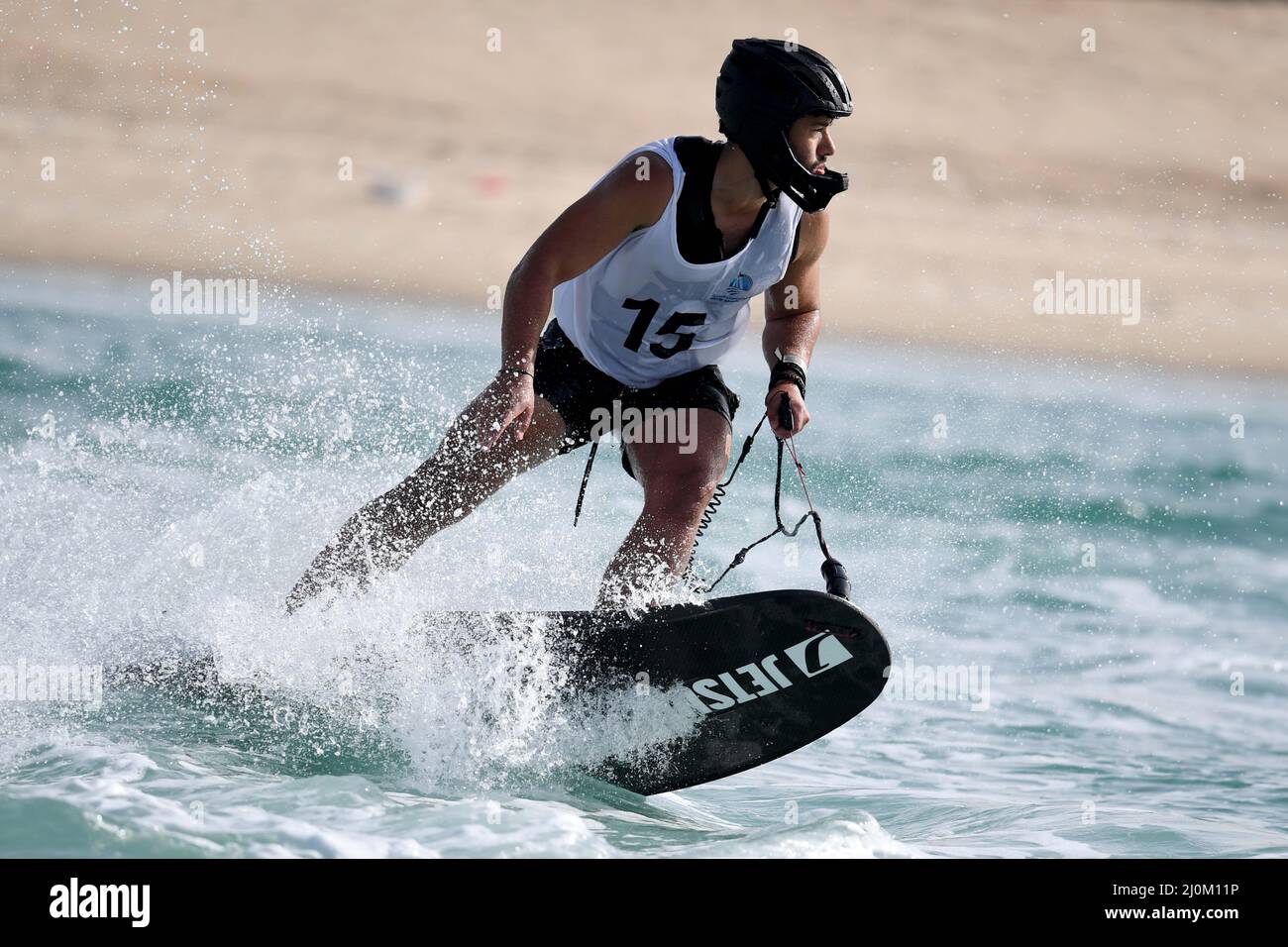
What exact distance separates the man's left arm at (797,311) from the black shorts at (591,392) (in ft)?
0.72

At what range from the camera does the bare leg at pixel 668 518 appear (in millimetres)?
4469

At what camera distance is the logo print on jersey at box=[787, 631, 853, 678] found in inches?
175

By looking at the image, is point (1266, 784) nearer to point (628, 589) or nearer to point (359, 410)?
point (628, 589)

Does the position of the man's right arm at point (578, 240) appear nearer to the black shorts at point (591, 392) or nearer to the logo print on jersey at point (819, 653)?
the black shorts at point (591, 392)

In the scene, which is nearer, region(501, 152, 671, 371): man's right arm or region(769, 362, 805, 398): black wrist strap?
region(501, 152, 671, 371): man's right arm

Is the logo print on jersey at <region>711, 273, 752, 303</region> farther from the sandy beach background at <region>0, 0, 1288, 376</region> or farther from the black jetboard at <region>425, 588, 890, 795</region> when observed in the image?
the sandy beach background at <region>0, 0, 1288, 376</region>

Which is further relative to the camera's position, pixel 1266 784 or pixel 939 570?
pixel 939 570

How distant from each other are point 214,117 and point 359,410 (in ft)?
35.6

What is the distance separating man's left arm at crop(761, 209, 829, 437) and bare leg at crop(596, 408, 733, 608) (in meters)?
0.29

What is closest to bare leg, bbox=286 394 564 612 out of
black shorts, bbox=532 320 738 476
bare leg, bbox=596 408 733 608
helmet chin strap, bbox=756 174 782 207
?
black shorts, bbox=532 320 738 476

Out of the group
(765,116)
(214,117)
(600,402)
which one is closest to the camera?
(765,116)

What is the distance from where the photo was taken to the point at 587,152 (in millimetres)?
19750

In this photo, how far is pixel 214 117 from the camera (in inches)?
749
